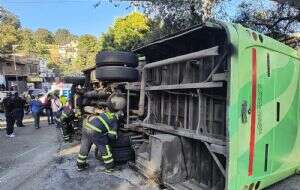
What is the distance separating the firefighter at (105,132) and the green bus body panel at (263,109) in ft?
10.2

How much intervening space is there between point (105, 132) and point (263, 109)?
3.48 m

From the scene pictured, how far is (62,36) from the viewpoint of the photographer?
145750 mm

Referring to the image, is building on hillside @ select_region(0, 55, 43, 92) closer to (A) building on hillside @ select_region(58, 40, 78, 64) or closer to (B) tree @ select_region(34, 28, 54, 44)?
(A) building on hillside @ select_region(58, 40, 78, 64)

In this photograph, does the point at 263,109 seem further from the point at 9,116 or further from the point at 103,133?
the point at 9,116

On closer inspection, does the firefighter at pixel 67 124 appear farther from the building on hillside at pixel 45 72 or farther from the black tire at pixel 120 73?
the building on hillside at pixel 45 72

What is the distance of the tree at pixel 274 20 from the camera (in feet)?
43.7

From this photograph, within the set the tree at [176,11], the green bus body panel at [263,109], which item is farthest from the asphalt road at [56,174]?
the tree at [176,11]

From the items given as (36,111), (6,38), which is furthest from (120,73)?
(6,38)

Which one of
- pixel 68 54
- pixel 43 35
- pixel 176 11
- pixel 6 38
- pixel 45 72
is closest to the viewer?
pixel 176 11

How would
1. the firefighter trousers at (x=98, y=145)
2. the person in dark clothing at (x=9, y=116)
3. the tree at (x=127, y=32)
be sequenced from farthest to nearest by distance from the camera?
the tree at (x=127, y=32) < the person in dark clothing at (x=9, y=116) < the firefighter trousers at (x=98, y=145)

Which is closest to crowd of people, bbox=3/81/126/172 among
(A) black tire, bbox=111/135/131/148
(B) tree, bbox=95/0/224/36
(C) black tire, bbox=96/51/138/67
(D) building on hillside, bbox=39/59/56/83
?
(A) black tire, bbox=111/135/131/148

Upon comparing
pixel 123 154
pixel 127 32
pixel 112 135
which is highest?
pixel 127 32

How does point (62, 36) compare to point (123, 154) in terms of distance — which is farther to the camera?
point (62, 36)

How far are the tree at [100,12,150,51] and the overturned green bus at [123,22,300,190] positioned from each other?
18.3 m
